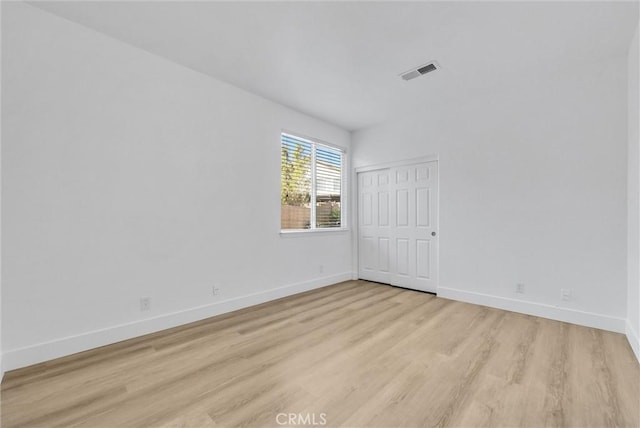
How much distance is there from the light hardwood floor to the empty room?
0.06ft

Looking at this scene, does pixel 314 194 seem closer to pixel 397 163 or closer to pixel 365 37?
pixel 397 163

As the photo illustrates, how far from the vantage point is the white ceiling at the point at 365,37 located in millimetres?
2285

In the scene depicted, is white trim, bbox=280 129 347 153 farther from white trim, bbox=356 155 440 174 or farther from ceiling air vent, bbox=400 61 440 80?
ceiling air vent, bbox=400 61 440 80

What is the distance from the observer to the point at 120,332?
2672 millimetres

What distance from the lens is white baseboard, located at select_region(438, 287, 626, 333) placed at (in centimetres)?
295

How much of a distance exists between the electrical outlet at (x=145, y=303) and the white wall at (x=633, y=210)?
4.31 metres

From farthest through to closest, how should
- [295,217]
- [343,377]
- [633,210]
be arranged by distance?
[295,217] → [633,210] → [343,377]

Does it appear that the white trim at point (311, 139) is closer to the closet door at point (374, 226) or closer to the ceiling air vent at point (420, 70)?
the closet door at point (374, 226)

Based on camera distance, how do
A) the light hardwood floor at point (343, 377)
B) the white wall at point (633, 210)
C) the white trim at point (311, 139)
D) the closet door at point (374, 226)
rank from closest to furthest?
the light hardwood floor at point (343, 377)
the white wall at point (633, 210)
the white trim at point (311, 139)
the closet door at point (374, 226)

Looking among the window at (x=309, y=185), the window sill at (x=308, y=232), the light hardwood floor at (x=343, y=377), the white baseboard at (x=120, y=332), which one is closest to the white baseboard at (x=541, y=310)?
the light hardwood floor at (x=343, y=377)

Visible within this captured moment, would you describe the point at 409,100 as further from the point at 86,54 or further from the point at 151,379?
the point at 151,379

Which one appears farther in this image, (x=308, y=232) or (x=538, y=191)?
(x=308, y=232)

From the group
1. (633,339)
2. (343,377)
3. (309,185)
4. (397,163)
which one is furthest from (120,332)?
(633,339)

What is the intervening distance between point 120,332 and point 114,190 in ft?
4.32
